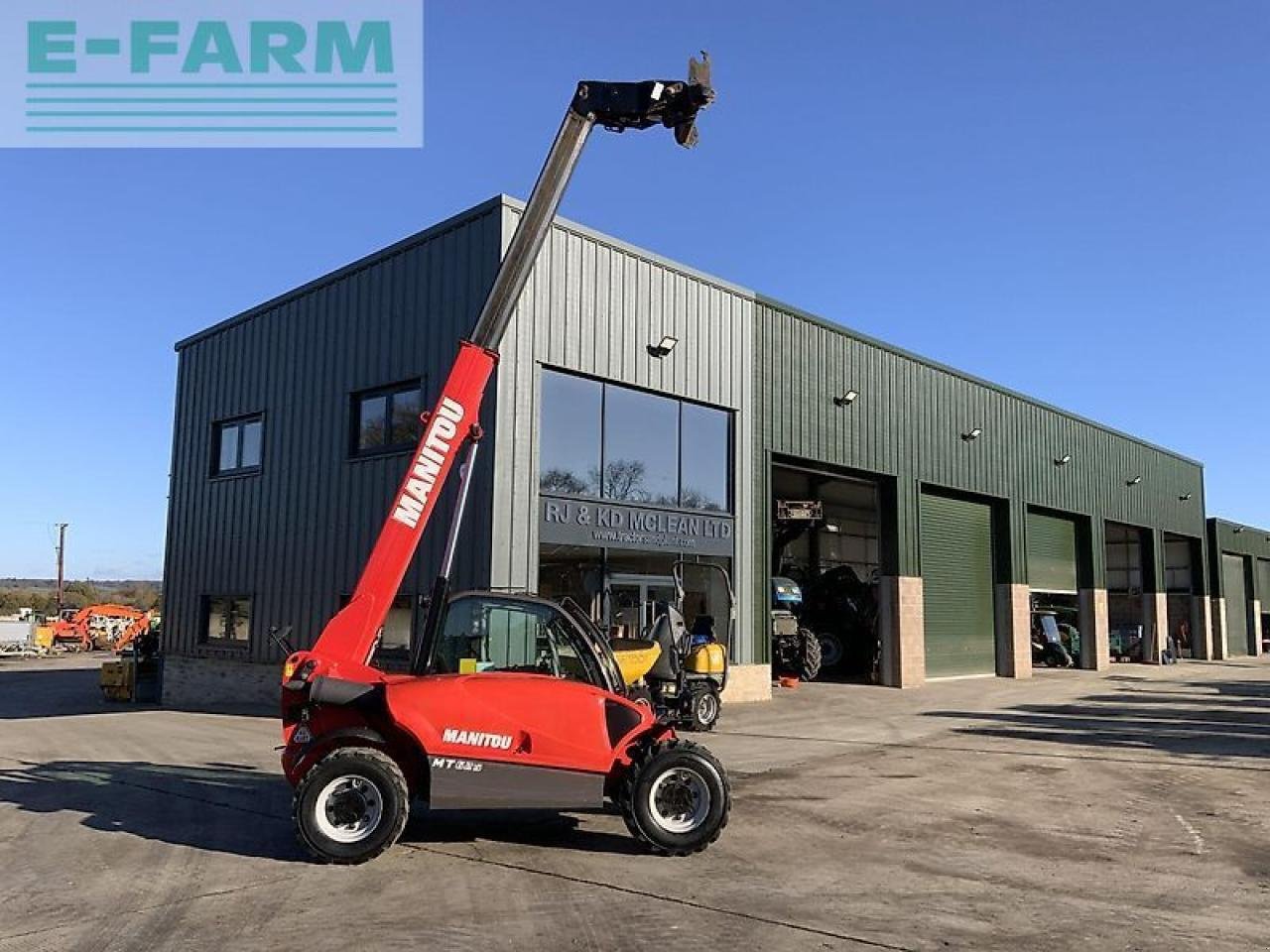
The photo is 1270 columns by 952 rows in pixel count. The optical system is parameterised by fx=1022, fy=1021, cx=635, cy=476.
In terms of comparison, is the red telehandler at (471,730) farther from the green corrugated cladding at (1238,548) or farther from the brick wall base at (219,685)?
the green corrugated cladding at (1238,548)

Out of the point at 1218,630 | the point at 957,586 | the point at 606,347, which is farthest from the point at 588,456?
the point at 1218,630

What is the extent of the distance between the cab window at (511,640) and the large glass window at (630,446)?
8084 mm

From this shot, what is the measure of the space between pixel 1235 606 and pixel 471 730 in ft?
161

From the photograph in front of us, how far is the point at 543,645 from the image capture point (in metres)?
7.69

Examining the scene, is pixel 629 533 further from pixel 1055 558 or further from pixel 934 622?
pixel 1055 558

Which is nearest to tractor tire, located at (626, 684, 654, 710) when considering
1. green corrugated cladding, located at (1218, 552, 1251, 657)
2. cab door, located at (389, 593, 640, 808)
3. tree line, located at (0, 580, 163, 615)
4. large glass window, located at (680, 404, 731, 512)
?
cab door, located at (389, 593, 640, 808)

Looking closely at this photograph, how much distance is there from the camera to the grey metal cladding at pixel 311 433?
16.1 meters

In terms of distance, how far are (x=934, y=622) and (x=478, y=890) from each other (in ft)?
66.9

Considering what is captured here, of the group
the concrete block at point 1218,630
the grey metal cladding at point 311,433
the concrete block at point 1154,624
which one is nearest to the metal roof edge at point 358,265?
the grey metal cladding at point 311,433

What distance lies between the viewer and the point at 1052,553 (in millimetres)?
30328

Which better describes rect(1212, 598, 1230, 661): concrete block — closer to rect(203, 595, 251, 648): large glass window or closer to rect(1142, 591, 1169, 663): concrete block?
rect(1142, 591, 1169, 663): concrete block

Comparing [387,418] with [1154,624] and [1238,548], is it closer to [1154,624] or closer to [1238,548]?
[1154,624]

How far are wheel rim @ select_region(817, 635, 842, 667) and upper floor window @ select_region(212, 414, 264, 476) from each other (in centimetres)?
1373

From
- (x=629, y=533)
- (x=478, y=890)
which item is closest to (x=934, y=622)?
(x=629, y=533)
